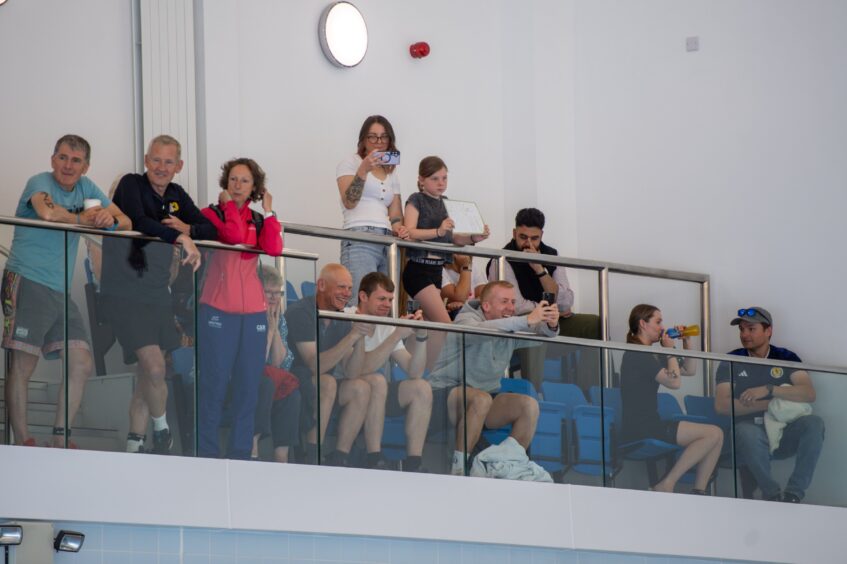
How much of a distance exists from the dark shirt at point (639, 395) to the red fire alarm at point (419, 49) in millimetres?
3652

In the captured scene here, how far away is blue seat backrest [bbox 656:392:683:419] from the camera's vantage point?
32.0 ft

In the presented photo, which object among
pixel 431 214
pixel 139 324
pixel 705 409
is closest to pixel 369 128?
pixel 431 214

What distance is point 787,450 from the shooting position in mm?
10211

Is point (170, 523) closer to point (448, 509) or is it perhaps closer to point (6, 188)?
point (448, 509)

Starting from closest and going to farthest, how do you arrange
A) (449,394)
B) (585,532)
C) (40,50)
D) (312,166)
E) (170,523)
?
(170,523)
(449,394)
(585,532)
(40,50)
(312,166)

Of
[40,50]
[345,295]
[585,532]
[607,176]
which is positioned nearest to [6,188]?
[40,50]

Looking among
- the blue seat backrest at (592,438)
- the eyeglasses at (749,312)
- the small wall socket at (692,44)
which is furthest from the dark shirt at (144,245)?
the small wall socket at (692,44)

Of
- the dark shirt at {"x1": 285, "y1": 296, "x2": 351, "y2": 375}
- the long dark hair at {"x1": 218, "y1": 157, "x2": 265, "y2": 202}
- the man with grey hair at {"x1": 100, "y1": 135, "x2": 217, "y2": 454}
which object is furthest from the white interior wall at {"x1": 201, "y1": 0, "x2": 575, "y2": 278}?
the man with grey hair at {"x1": 100, "y1": 135, "x2": 217, "y2": 454}

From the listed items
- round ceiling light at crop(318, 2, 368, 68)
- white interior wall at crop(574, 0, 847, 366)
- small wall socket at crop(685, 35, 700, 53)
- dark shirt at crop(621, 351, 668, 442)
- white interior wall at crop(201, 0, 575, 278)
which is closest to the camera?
dark shirt at crop(621, 351, 668, 442)

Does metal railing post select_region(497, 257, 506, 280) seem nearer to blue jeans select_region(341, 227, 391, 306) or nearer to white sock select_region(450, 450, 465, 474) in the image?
blue jeans select_region(341, 227, 391, 306)

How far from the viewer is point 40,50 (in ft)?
33.6

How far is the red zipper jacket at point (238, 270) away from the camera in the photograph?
8047 millimetres

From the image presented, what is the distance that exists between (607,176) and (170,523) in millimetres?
5915

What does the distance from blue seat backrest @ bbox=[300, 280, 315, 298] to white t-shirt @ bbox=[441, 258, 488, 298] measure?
6.66 ft
